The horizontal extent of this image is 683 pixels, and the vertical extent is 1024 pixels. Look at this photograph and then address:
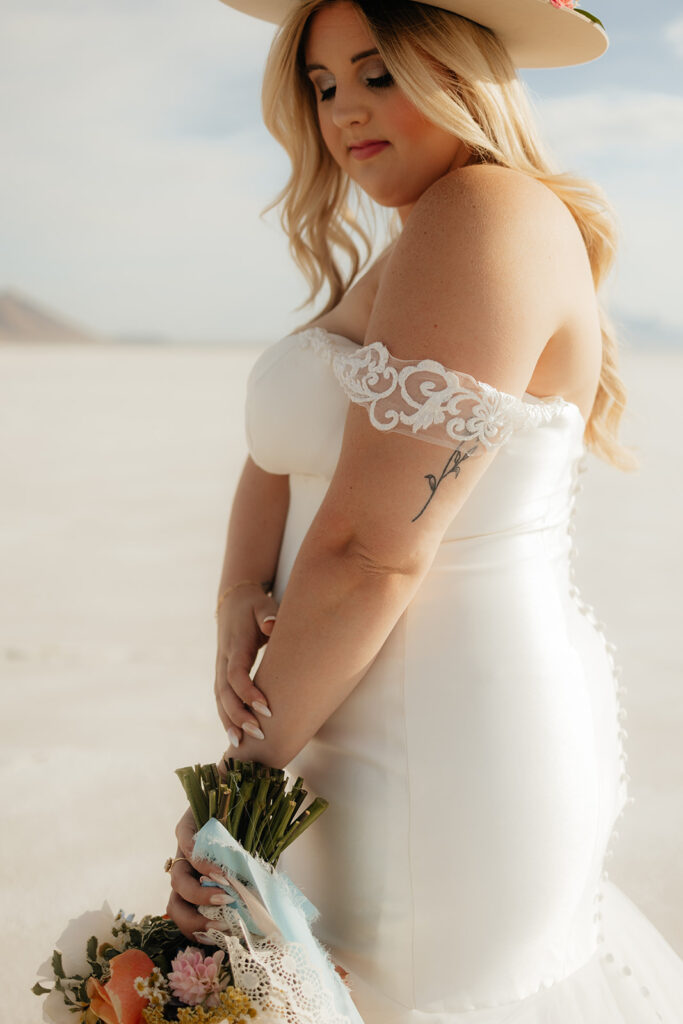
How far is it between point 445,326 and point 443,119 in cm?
37

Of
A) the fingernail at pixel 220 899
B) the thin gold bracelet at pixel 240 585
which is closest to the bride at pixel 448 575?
the fingernail at pixel 220 899

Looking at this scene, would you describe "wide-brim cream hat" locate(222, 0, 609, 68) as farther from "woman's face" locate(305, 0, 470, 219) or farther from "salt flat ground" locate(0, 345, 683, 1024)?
"salt flat ground" locate(0, 345, 683, 1024)

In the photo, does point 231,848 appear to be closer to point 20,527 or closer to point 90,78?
point 20,527

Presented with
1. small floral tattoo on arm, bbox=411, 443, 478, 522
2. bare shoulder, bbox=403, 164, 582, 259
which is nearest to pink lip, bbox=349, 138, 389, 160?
bare shoulder, bbox=403, 164, 582, 259

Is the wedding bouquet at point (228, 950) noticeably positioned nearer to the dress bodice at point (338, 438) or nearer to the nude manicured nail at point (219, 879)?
the nude manicured nail at point (219, 879)

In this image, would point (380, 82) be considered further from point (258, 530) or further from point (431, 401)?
point (258, 530)

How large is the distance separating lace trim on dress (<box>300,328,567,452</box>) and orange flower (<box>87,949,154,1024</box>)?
887mm

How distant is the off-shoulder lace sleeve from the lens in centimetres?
138

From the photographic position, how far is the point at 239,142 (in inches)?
1809

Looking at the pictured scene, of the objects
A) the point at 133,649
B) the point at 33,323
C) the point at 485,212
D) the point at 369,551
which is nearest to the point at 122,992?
the point at 369,551

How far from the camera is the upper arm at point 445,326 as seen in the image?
54.0 inches

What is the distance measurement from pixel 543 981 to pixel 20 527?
7082 mm

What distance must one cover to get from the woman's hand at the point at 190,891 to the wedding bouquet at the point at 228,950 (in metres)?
0.02

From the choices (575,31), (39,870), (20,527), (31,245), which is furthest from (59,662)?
(31,245)
